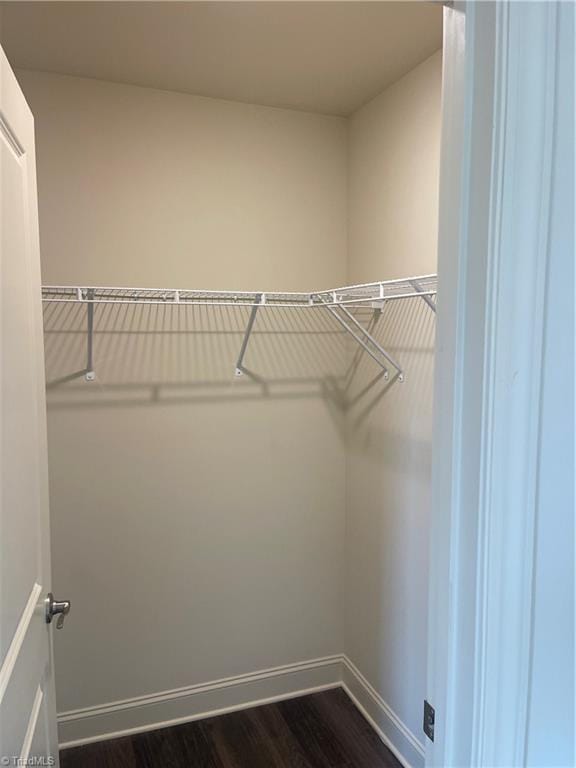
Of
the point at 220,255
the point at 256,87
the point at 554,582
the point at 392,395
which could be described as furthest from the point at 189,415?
the point at 554,582

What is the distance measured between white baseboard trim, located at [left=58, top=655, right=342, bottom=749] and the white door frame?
172 cm

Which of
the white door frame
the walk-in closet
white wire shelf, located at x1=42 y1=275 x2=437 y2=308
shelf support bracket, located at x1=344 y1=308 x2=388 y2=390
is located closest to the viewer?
the white door frame

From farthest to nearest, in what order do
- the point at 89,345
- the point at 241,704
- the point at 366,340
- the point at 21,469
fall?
the point at 241,704, the point at 366,340, the point at 89,345, the point at 21,469

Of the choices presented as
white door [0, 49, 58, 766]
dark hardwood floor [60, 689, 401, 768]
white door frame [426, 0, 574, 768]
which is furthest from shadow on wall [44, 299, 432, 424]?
dark hardwood floor [60, 689, 401, 768]

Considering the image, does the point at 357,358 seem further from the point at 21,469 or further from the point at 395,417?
the point at 21,469

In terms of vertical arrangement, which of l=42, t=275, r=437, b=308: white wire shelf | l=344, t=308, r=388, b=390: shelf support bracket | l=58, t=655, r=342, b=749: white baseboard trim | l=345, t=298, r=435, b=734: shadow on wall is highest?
l=42, t=275, r=437, b=308: white wire shelf

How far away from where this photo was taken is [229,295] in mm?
2088

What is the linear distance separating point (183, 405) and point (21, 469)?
3.66 ft

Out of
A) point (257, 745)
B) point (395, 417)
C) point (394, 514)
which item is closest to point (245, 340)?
point (395, 417)

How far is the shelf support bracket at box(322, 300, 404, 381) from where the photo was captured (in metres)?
2.02

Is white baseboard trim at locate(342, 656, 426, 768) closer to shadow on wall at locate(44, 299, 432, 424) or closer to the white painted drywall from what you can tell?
the white painted drywall

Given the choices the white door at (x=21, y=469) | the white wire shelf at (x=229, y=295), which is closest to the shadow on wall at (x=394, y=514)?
the white wire shelf at (x=229, y=295)

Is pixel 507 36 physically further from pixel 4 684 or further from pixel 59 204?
pixel 59 204

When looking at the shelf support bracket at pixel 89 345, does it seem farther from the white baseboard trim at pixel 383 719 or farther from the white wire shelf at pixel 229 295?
the white baseboard trim at pixel 383 719
